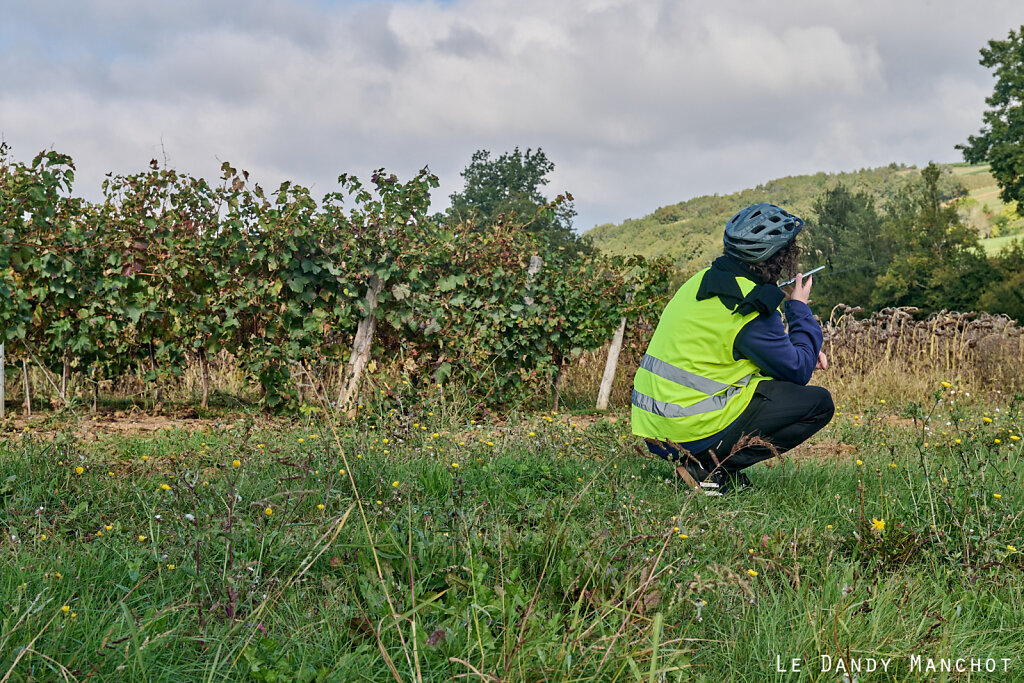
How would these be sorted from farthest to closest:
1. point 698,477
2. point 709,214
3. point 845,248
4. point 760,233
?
point 709,214, point 845,248, point 698,477, point 760,233

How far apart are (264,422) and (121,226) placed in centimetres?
259

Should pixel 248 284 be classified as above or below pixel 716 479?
above

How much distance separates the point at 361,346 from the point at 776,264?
4298mm

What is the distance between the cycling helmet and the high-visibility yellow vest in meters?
0.17

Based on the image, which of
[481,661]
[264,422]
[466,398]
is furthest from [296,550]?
[466,398]

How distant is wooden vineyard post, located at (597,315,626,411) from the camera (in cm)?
872

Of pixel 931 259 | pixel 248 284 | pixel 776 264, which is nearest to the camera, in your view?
pixel 776 264

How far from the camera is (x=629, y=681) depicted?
83.7 inches

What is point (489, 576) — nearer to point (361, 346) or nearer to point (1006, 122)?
point (361, 346)

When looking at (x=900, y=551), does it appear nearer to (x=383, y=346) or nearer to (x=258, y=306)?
(x=383, y=346)

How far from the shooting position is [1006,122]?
31.5 metres

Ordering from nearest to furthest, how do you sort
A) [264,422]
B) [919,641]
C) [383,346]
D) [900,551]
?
[919,641] < [900,551] < [264,422] < [383,346]

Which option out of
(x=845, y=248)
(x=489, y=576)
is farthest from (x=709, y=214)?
(x=489, y=576)

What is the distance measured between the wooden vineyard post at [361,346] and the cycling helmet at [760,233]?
13.3 ft
